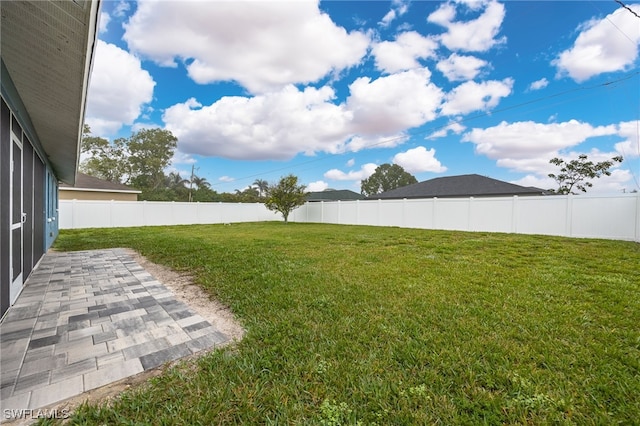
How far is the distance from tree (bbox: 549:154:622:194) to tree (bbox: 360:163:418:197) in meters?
25.7

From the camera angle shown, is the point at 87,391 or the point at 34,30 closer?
the point at 87,391

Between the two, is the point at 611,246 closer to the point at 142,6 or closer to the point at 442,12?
the point at 442,12

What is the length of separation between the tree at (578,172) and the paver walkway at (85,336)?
60.4 feet

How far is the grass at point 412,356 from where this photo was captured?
4.70 ft

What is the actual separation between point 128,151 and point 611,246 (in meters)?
33.6

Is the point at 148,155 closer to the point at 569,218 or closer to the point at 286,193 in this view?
the point at 286,193

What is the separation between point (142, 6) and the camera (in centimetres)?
559

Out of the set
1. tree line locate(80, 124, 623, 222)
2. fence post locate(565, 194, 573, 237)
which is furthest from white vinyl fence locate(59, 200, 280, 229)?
fence post locate(565, 194, 573, 237)

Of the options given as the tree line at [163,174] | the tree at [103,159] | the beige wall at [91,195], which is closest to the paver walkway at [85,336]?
the tree line at [163,174]

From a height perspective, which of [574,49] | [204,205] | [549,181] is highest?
[574,49]

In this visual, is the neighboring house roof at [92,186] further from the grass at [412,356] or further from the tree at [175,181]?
the grass at [412,356]

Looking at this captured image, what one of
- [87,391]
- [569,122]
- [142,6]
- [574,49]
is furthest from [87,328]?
[569,122]

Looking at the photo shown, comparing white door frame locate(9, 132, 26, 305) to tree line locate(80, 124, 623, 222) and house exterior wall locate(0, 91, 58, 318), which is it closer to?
house exterior wall locate(0, 91, 58, 318)

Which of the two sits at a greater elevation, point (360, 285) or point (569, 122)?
point (569, 122)
